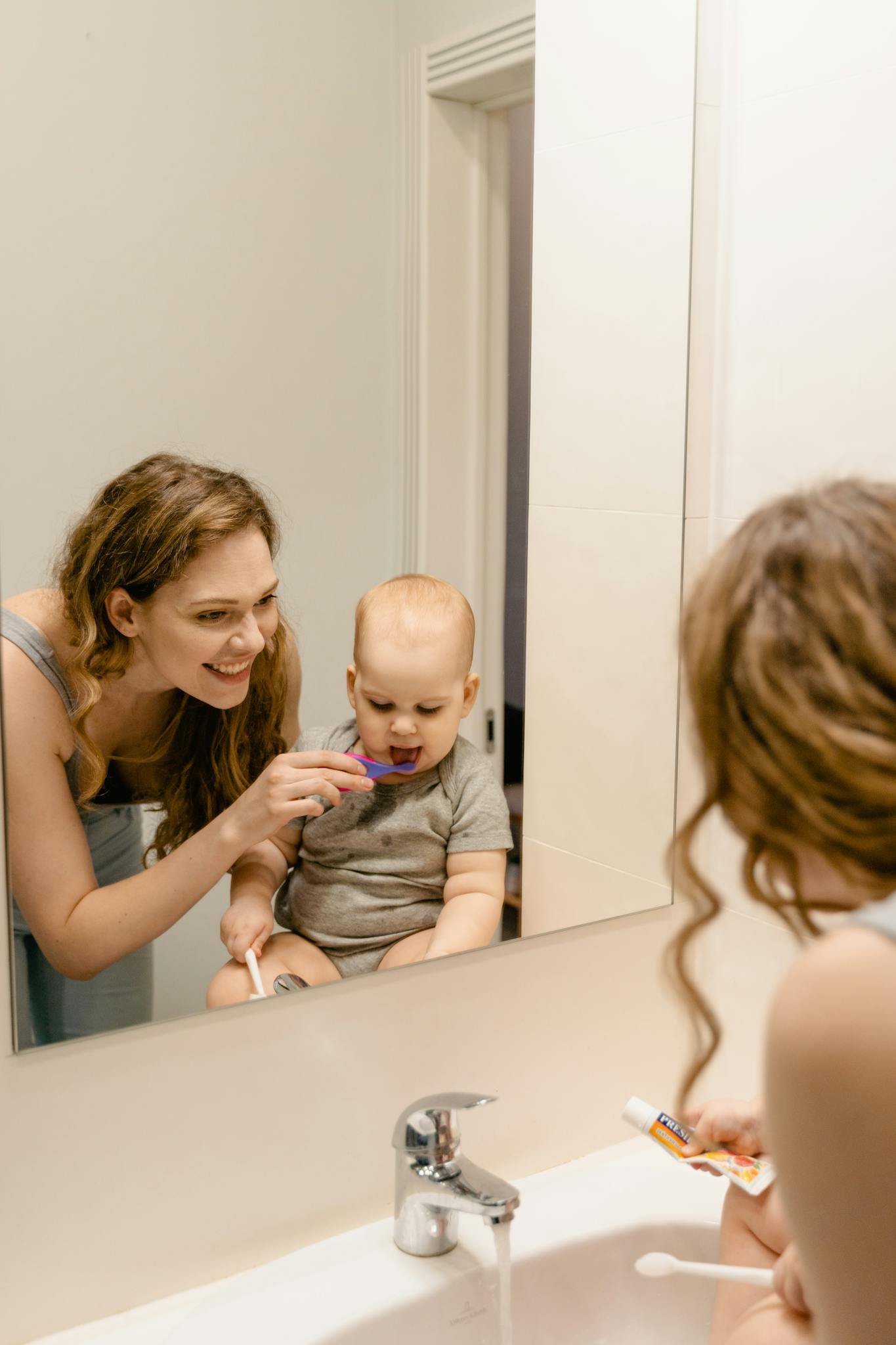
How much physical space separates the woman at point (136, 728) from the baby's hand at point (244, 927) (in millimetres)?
31

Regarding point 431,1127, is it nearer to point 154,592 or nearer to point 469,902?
point 469,902

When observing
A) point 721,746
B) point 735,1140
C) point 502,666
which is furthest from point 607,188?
point 735,1140

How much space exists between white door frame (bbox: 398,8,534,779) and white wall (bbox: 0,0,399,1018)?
0.08 feet

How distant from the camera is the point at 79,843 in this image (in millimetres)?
848

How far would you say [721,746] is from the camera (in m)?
0.60

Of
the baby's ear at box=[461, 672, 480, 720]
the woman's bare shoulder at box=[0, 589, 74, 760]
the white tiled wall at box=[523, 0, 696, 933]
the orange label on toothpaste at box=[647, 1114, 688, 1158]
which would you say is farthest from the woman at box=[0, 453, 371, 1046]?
the orange label on toothpaste at box=[647, 1114, 688, 1158]

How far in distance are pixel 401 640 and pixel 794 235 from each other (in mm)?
482

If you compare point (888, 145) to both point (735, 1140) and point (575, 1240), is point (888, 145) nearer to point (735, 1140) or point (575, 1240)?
point (735, 1140)

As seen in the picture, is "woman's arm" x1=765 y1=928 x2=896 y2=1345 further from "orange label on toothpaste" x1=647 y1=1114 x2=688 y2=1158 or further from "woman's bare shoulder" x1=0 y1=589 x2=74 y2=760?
"woman's bare shoulder" x1=0 y1=589 x2=74 y2=760

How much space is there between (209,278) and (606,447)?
408 mm

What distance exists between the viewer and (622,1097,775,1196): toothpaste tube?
939mm

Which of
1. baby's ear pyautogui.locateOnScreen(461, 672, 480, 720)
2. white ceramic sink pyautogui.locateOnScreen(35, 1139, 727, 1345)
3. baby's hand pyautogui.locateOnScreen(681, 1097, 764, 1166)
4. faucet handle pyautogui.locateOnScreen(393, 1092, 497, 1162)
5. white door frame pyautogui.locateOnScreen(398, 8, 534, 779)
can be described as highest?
white door frame pyautogui.locateOnScreen(398, 8, 534, 779)

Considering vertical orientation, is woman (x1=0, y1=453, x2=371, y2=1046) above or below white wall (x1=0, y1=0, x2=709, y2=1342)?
above

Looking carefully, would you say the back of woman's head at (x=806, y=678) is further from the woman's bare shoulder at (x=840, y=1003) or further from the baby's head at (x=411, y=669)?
the baby's head at (x=411, y=669)
